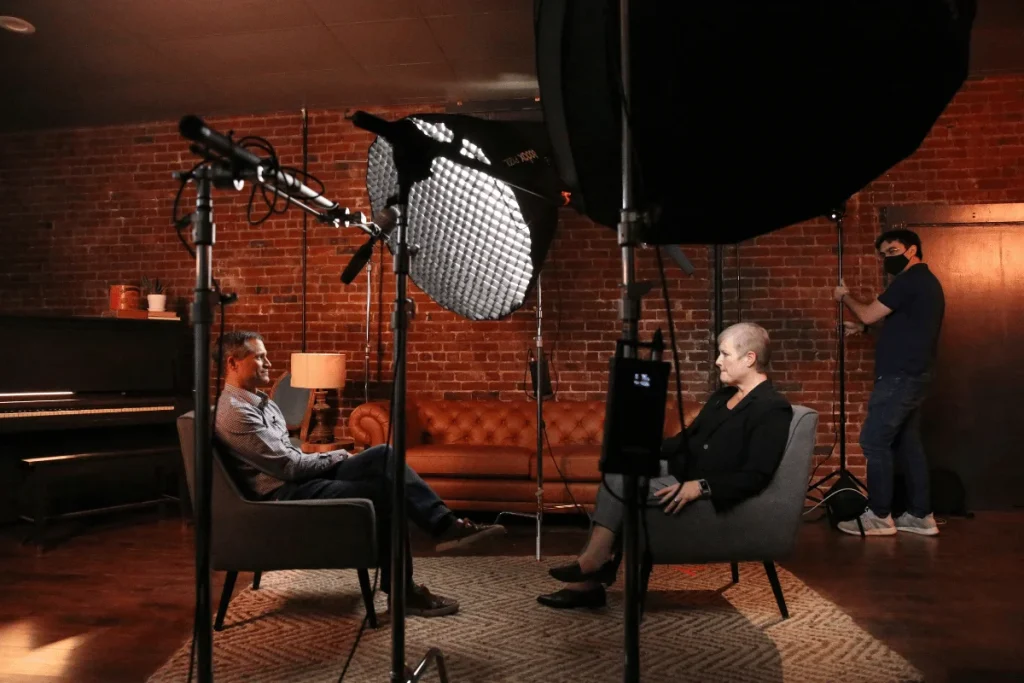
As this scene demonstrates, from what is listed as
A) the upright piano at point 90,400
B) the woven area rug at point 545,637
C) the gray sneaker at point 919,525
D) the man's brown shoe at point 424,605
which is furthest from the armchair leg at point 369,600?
the gray sneaker at point 919,525

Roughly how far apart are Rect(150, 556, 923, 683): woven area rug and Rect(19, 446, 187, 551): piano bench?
1.59 metres

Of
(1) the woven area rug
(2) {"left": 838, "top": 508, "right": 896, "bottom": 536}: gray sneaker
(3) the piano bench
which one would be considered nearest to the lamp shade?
(3) the piano bench

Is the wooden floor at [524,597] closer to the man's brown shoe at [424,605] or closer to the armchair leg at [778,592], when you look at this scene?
the armchair leg at [778,592]

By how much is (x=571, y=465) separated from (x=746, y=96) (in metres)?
3.34

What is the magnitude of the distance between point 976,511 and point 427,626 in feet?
12.9

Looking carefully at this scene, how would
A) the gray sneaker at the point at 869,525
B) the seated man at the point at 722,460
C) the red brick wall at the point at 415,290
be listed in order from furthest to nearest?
the red brick wall at the point at 415,290, the gray sneaker at the point at 869,525, the seated man at the point at 722,460

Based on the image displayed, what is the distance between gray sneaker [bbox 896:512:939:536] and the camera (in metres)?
3.88

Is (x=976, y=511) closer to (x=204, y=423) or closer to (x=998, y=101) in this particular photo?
(x=998, y=101)

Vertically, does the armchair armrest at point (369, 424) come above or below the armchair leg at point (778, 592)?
above

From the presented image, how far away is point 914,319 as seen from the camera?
3.92 metres

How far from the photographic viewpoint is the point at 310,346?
5.30 metres

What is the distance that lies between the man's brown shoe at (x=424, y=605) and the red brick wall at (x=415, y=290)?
2570 millimetres

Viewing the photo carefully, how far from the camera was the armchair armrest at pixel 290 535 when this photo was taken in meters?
2.25

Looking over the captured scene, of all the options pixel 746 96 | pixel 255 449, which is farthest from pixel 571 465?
pixel 746 96
